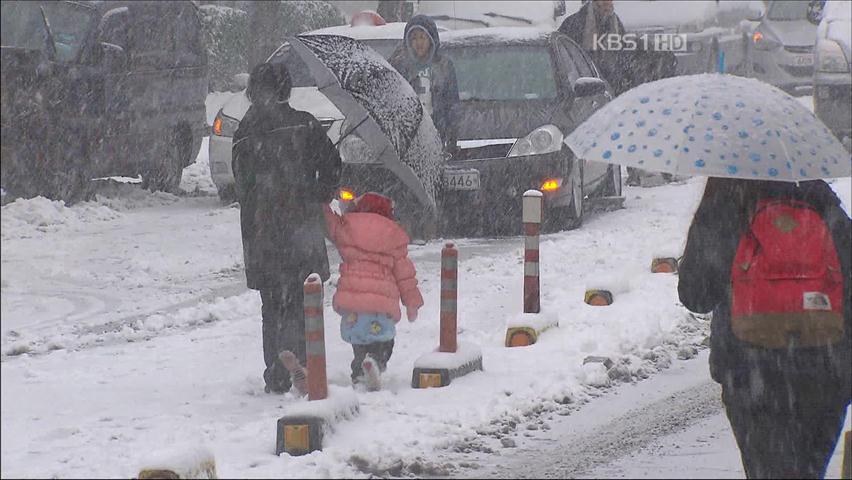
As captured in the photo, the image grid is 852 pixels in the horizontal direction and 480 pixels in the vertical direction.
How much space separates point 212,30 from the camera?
84.8 feet

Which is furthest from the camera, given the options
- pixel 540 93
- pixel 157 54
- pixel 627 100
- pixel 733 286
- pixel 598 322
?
pixel 157 54

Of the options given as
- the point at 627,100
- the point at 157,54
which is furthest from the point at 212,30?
the point at 627,100

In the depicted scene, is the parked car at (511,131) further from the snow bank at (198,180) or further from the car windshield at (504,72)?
the snow bank at (198,180)

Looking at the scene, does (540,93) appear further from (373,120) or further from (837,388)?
(837,388)

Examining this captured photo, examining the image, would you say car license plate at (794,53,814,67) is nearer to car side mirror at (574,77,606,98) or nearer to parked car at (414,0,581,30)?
parked car at (414,0,581,30)

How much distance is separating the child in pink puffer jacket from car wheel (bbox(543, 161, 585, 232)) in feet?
18.3

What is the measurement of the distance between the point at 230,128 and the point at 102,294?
3280 mm

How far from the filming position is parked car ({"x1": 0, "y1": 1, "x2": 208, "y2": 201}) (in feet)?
44.3

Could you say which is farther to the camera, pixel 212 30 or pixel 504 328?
pixel 212 30

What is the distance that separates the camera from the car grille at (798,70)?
77.0 feet

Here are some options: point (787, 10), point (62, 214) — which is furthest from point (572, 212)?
point (787, 10)

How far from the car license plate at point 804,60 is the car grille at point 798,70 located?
5cm

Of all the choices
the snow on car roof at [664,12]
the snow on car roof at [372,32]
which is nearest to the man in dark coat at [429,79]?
the snow on car roof at [372,32]

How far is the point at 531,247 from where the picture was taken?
9.30 meters
